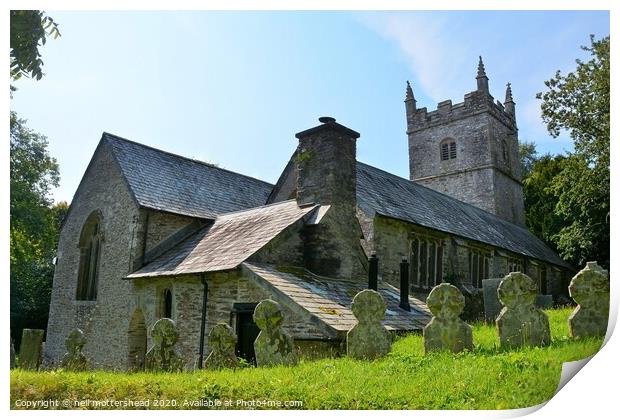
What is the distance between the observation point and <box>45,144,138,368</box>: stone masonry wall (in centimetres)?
1293

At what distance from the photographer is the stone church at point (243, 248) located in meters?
9.53

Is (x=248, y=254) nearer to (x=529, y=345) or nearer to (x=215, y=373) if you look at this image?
(x=215, y=373)

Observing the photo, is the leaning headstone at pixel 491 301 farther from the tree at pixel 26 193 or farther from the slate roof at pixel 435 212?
the tree at pixel 26 193

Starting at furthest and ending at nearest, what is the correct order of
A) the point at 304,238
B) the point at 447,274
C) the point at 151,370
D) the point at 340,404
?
1. the point at 447,274
2. the point at 304,238
3. the point at 151,370
4. the point at 340,404

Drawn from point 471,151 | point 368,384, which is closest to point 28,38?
point 368,384

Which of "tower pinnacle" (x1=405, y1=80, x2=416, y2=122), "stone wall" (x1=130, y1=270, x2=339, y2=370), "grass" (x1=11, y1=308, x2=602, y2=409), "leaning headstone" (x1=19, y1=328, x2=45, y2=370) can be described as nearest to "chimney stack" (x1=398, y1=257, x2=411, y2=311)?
"stone wall" (x1=130, y1=270, x2=339, y2=370)

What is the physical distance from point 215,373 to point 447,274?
13125mm

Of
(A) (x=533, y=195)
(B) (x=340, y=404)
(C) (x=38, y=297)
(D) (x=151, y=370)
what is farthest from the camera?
(A) (x=533, y=195)

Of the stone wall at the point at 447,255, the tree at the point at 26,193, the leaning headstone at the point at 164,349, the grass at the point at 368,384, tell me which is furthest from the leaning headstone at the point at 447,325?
the stone wall at the point at 447,255

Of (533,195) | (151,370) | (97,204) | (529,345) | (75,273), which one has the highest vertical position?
(533,195)

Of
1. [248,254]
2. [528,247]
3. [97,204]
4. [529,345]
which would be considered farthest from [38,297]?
[528,247]

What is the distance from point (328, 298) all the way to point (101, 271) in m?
7.86

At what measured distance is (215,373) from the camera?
600 cm

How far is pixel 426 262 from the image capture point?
17.0m
